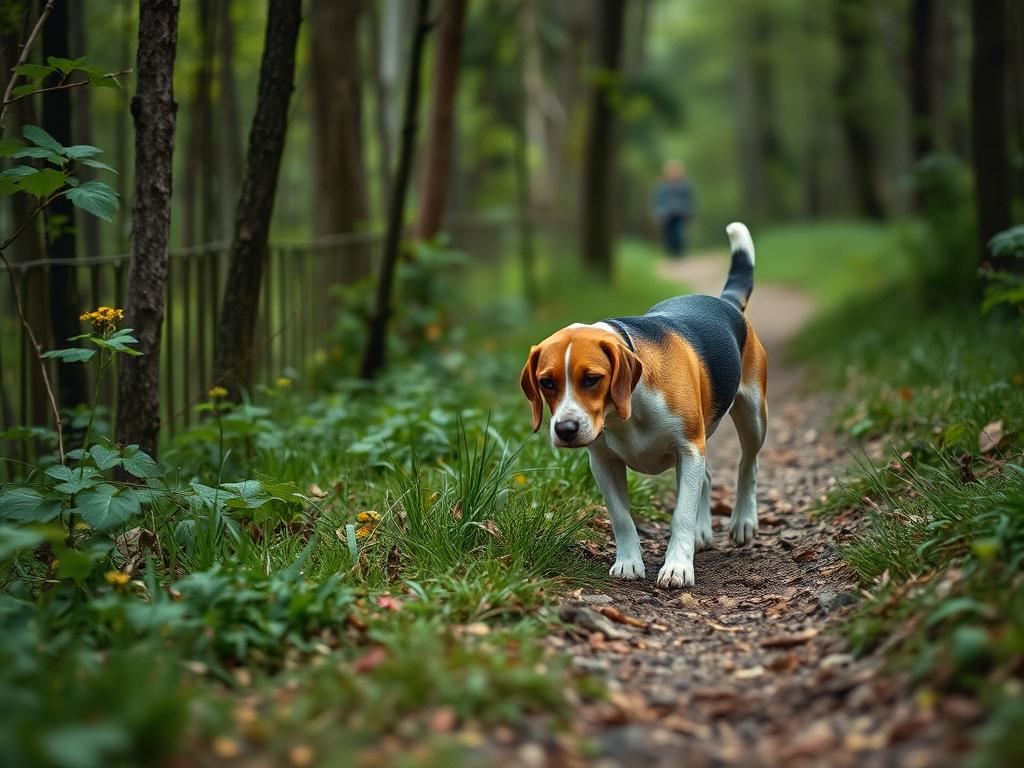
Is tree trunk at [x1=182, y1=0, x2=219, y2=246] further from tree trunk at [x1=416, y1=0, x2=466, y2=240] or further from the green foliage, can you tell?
the green foliage

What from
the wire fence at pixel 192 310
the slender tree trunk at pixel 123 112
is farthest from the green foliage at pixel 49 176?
the slender tree trunk at pixel 123 112

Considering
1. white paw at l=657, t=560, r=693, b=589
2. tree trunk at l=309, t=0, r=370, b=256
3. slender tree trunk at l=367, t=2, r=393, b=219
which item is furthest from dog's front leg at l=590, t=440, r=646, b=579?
slender tree trunk at l=367, t=2, r=393, b=219

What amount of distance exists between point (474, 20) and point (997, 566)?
20135 millimetres

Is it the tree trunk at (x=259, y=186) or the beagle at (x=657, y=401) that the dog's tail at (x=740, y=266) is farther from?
the tree trunk at (x=259, y=186)

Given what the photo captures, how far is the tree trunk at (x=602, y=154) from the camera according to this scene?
53.4 feet

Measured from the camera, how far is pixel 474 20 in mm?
22062

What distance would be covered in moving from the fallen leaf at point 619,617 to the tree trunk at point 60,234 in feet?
10.3

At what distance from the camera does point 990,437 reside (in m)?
5.57

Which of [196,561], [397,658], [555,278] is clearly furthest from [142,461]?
[555,278]

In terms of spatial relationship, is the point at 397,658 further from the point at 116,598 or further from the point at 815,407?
the point at 815,407

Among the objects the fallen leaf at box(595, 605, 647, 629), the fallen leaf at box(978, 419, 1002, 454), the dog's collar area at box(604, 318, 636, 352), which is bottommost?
the fallen leaf at box(595, 605, 647, 629)

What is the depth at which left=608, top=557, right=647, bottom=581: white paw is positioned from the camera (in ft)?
16.3

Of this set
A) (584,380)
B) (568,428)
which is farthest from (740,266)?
(568,428)

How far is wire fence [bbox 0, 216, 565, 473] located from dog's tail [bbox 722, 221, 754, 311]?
259cm
